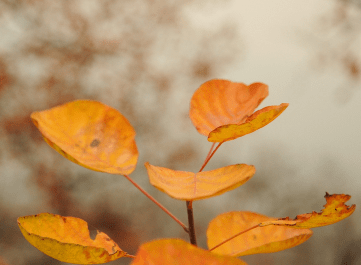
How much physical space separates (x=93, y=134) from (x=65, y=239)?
100mm

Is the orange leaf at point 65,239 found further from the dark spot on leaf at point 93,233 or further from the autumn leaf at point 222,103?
the autumn leaf at point 222,103

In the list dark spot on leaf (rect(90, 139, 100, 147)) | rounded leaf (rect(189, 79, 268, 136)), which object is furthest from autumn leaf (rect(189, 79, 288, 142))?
dark spot on leaf (rect(90, 139, 100, 147))

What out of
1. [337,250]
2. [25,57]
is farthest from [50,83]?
[337,250]

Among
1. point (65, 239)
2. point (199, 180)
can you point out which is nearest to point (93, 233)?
point (65, 239)

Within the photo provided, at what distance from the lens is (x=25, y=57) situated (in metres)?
0.94

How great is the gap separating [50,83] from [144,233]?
0.62 m

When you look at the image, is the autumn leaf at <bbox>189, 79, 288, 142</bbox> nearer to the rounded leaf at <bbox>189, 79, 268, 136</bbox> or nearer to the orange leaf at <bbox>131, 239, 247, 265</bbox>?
the rounded leaf at <bbox>189, 79, 268, 136</bbox>

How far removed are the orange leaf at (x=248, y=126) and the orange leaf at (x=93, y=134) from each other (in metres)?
0.08

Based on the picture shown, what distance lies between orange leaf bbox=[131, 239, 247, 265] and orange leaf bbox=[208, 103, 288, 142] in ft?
0.32

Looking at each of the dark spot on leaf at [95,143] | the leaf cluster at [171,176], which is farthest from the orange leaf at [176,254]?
the dark spot on leaf at [95,143]

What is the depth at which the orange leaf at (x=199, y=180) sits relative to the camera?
18cm

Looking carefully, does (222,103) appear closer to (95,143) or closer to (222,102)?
(222,102)

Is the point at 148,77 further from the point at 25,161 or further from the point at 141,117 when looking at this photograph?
the point at 25,161

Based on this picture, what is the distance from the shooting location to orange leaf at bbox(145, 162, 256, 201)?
183 millimetres
